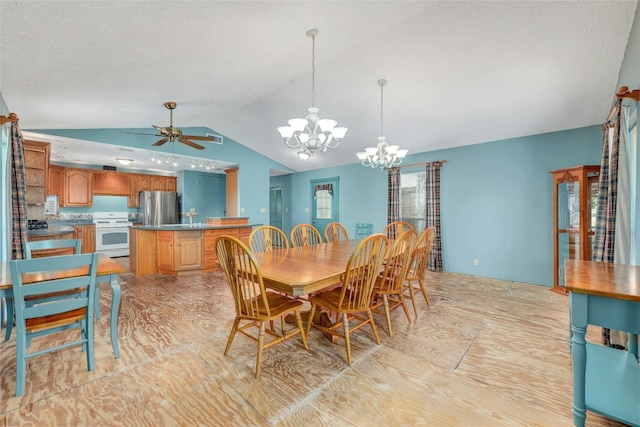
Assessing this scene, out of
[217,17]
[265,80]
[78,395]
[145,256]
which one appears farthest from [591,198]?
[145,256]

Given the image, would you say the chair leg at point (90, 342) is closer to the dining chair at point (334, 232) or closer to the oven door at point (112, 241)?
the dining chair at point (334, 232)

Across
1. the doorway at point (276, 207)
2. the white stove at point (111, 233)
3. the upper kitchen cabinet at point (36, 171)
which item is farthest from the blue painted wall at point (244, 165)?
the white stove at point (111, 233)

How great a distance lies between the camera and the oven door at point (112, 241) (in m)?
6.22

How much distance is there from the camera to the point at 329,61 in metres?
3.18

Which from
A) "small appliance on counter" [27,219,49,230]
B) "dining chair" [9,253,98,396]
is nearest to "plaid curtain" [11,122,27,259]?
"dining chair" [9,253,98,396]

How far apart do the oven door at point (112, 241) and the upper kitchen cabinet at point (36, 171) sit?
2.52m

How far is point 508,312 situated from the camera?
9.86ft

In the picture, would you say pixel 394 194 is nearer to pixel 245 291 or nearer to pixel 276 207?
pixel 276 207

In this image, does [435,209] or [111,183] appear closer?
[435,209]

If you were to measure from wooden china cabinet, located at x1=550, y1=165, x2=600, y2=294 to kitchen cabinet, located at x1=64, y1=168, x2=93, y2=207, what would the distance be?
28.9 ft

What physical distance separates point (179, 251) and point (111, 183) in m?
3.43

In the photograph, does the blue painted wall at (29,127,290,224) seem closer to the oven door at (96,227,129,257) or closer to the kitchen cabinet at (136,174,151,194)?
the kitchen cabinet at (136,174,151,194)

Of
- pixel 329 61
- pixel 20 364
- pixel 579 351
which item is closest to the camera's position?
pixel 579 351

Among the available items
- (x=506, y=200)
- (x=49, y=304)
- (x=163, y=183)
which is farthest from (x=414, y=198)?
(x=163, y=183)
